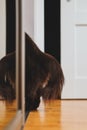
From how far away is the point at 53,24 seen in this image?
253 centimetres

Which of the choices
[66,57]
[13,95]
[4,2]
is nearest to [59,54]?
[66,57]

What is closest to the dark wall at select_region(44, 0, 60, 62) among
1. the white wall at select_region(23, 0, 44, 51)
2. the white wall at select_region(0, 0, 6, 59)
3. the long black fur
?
the white wall at select_region(23, 0, 44, 51)

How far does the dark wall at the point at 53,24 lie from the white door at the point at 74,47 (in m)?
0.10

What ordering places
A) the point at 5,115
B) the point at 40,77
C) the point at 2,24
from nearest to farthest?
the point at 2,24 < the point at 5,115 < the point at 40,77

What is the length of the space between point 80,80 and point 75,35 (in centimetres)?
35

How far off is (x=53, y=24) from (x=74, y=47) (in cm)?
27

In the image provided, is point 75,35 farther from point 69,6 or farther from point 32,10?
point 32,10

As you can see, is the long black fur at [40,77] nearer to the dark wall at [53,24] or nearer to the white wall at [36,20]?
the white wall at [36,20]

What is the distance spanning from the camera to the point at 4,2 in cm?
91

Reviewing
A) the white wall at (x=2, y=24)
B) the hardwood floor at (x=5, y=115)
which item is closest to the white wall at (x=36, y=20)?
the hardwood floor at (x=5, y=115)

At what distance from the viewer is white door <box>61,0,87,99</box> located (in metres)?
2.42

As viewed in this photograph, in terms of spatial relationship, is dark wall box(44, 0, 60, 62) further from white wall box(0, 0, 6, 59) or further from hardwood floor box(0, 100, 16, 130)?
white wall box(0, 0, 6, 59)

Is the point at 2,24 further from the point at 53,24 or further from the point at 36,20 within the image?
the point at 53,24

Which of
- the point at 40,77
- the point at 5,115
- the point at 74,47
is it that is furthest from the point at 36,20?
the point at 5,115
